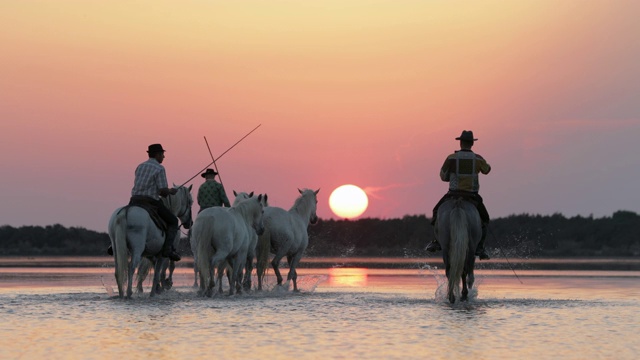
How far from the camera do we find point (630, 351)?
10180mm

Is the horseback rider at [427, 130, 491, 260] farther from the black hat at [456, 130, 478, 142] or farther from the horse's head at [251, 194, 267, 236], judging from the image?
the horse's head at [251, 194, 267, 236]

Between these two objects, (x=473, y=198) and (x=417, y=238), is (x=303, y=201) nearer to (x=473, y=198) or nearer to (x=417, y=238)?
(x=473, y=198)

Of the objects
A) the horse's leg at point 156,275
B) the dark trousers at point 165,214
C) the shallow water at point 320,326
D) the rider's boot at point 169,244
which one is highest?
the dark trousers at point 165,214

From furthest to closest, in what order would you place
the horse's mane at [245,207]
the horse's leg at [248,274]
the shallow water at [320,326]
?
the horse's leg at [248,274] → the horse's mane at [245,207] → the shallow water at [320,326]

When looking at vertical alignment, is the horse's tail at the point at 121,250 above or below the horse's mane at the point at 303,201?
below

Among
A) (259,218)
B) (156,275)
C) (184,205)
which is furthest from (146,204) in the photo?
(184,205)

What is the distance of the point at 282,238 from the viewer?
20.8 m

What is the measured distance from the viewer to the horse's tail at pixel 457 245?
53.8ft

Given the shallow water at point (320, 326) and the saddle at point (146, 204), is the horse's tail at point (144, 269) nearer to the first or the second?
the shallow water at point (320, 326)

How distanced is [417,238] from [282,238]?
2023 inches

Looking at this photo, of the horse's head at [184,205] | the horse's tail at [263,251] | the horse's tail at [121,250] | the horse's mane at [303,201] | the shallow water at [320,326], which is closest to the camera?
the shallow water at [320,326]

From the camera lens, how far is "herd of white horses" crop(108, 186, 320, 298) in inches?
662

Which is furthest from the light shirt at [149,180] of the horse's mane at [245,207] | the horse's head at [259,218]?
the horse's head at [259,218]

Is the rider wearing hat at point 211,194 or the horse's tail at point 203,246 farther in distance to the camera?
the rider wearing hat at point 211,194
